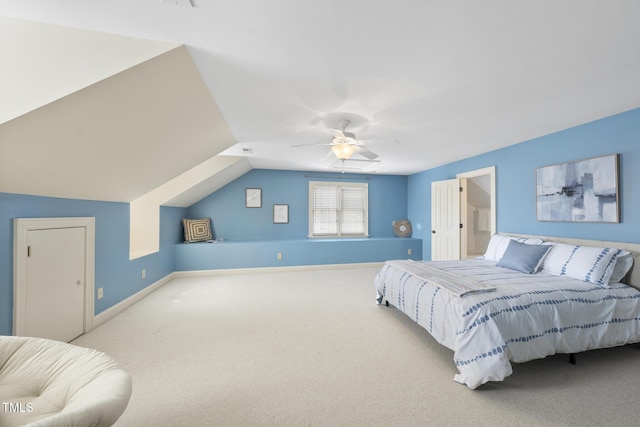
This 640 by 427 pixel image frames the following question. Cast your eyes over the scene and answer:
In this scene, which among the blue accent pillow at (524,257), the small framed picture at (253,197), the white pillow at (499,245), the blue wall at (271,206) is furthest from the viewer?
the small framed picture at (253,197)

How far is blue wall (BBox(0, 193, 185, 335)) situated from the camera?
71.8 inches

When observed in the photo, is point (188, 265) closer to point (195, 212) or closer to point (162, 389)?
point (195, 212)

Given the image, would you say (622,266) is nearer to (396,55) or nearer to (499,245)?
(499,245)

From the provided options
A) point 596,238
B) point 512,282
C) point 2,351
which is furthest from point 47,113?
point 596,238

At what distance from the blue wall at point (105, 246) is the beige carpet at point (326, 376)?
0.44m

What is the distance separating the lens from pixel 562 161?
3123 mm

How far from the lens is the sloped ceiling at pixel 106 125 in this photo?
4.99ft

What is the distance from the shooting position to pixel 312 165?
532 cm

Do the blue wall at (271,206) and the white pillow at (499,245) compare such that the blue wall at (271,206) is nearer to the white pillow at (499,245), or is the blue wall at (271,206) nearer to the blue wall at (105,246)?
the blue wall at (105,246)

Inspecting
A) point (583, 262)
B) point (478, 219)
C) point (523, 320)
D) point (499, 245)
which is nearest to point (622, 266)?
point (583, 262)

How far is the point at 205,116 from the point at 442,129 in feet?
9.06

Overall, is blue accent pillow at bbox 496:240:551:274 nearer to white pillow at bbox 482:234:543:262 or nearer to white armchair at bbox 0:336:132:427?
white pillow at bbox 482:234:543:262

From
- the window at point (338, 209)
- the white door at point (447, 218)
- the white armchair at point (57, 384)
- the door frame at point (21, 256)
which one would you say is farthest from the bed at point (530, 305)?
the window at point (338, 209)

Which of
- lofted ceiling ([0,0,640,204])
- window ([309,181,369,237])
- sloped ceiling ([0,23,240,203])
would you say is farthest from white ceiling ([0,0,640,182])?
window ([309,181,369,237])
